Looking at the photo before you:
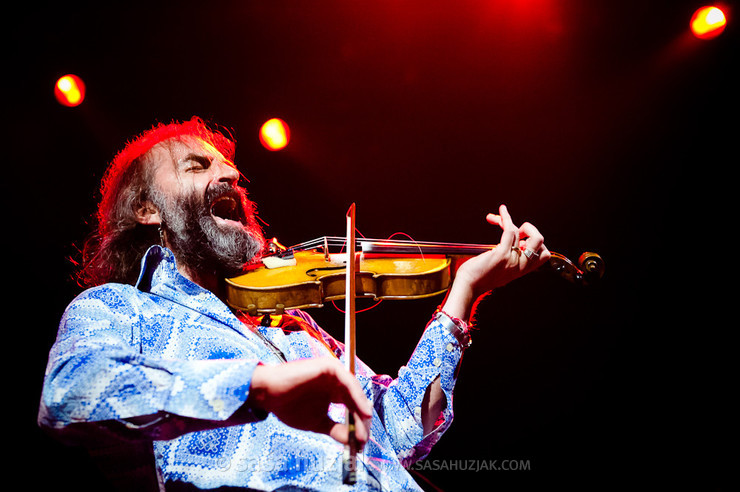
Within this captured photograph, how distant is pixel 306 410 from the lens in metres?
0.86

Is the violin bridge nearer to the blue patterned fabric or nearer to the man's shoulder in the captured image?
the blue patterned fabric

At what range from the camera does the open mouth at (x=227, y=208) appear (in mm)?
1932

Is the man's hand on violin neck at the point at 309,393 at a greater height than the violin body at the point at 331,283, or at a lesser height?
lesser

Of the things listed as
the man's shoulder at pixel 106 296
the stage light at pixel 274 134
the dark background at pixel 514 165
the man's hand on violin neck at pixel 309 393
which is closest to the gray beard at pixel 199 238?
the man's shoulder at pixel 106 296

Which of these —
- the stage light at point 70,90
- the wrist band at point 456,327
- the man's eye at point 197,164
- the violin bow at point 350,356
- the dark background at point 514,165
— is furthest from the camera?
the dark background at point 514,165

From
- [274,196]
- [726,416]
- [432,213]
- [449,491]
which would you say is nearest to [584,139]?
[432,213]

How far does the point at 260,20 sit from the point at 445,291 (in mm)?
2352

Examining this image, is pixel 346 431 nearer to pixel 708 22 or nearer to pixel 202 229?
pixel 202 229

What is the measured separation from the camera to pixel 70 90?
8.87ft

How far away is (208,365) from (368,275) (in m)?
0.90

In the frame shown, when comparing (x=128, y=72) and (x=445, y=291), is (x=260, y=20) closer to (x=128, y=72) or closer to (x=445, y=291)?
(x=128, y=72)

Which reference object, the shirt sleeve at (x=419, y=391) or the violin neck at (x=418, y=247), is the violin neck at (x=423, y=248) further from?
the shirt sleeve at (x=419, y=391)

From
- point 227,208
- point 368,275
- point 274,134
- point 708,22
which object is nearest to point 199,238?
point 227,208

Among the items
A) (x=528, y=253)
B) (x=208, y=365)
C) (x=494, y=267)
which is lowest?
(x=208, y=365)
